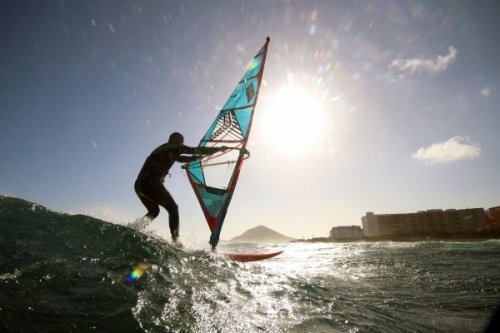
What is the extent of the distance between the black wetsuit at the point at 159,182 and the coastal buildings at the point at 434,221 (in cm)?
7801

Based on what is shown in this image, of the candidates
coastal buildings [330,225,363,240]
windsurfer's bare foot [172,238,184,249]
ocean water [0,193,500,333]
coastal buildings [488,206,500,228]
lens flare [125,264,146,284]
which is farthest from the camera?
coastal buildings [330,225,363,240]

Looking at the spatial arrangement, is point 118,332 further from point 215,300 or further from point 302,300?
point 302,300

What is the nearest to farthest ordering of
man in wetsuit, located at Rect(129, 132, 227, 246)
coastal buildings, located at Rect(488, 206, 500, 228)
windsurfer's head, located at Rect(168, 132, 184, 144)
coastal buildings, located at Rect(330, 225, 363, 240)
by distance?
man in wetsuit, located at Rect(129, 132, 227, 246) → windsurfer's head, located at Rect(168, 132, 184, 144) → coastal buildings, located at Rect(488, 206, 500, 228) → coastal buildings, located at Rect(330, 225, 363, 240)

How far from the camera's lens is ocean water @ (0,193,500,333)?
71.0 inches

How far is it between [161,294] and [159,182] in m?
3.57

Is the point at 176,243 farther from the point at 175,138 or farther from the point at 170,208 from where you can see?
the point at 175,138

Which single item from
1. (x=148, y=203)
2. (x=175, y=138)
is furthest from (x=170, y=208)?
(x=175, y=138)

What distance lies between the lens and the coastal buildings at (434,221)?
74.9 metres

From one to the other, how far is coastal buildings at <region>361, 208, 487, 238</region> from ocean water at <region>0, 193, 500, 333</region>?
77715mm

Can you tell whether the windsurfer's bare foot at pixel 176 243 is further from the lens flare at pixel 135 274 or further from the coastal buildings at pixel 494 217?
the coastal buildings at pixel 494 217

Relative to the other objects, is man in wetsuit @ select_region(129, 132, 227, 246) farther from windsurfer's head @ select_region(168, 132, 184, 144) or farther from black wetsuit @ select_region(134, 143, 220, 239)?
windsurfer's head @ select_region(168, 132, 184, 144)

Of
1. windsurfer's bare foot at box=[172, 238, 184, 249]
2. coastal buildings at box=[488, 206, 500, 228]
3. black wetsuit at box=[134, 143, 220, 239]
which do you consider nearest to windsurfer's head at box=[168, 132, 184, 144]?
black wetsuit at box=[134, 143, 220, 239]

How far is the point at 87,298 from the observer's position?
202cm

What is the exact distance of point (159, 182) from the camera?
557 centimetres
